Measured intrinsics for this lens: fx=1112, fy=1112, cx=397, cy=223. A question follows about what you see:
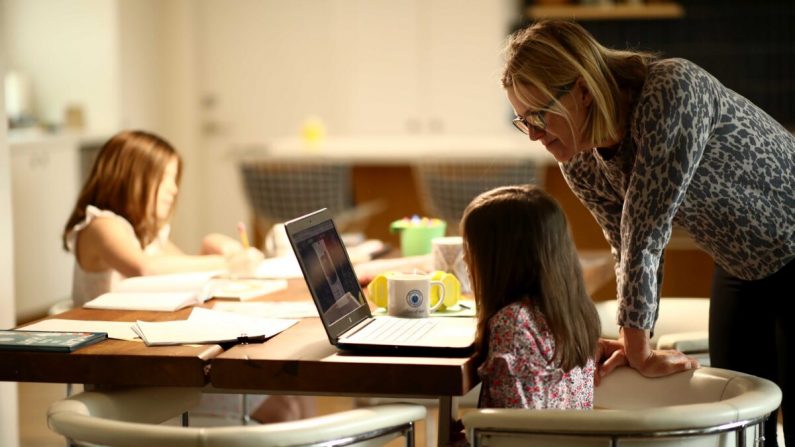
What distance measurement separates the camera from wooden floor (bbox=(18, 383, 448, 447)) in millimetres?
3602

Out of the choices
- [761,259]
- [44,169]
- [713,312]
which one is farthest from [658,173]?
[44,169]

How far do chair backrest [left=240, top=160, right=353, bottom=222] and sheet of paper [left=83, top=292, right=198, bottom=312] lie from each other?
9.19ft

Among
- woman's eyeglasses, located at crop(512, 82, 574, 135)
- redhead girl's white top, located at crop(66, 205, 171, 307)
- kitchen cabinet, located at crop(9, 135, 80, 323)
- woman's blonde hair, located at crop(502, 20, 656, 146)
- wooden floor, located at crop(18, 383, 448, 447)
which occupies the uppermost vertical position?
woman's blonde hair, located at crop(502, 20, 656, 146)

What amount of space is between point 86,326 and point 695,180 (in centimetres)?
115

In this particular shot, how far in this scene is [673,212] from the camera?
184 cm

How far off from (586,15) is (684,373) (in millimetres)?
5159

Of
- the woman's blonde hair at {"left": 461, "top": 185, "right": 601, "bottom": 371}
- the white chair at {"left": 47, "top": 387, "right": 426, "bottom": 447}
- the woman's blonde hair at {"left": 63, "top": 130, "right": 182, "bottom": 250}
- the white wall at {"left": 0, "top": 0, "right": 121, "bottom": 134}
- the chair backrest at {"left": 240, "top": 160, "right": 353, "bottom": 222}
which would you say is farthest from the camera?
the white wall at {"left": 0, "top": 0, "right": 121, "bottom": 134}

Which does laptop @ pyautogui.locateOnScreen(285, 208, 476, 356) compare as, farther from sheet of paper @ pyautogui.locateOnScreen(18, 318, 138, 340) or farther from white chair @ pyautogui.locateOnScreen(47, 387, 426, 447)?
sheet of paper @ pyautogui.locateOnScreen(18, 318, 138, 340)

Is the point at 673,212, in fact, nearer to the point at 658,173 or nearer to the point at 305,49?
the point at 658,173

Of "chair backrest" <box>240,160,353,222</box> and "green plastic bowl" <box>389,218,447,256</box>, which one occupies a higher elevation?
"green plastic bowl" <box>389,218,447,256</box>

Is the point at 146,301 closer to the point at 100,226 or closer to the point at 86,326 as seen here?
the point at 86,326

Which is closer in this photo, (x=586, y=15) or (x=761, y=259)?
(x=761, y=259)

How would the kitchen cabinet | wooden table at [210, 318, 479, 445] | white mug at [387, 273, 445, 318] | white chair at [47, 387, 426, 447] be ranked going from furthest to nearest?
the kitchen cabinet → white mug at [387, 273, 445, 318] → wooden table at [210, 318, 479, 445] → white chair at [47, 387, 426, 447]

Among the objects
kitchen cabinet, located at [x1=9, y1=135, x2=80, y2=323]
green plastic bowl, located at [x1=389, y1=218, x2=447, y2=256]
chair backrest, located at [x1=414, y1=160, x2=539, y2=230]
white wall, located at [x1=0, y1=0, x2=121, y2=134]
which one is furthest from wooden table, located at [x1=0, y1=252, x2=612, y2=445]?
white wall, located at [x1=0, y1=0, x2=121, y2=134]
